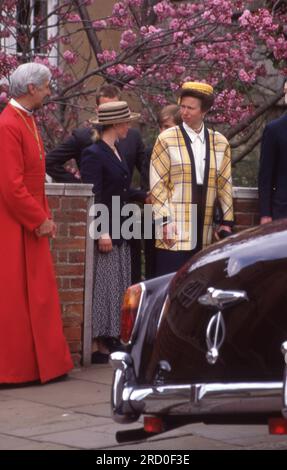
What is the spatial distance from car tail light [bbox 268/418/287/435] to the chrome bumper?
117mm

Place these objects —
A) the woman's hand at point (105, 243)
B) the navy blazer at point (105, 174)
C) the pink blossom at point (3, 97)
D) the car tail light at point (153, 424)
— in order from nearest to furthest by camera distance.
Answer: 1. the car tail light at point (153, 424)
2. the woman's hand at point (105, 243)
3. the navy blazer at point (105, 174)
4. the pink blossom at point (3, 97)

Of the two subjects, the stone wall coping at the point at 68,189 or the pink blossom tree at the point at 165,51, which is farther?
the pink blossom tree at the point at 165,51

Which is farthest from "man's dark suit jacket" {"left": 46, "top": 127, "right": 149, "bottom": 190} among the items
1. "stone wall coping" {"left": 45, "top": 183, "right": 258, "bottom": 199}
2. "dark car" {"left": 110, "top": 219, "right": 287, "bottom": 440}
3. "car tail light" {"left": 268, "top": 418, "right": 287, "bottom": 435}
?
"car tail light" {"left": 268, "top": 418, "right": 287, "bottom": 435}

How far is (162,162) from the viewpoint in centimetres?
1011

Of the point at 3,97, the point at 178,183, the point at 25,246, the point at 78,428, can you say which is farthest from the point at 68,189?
the point at 3,97

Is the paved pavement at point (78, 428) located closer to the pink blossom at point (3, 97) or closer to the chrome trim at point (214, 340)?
the chrome trim at point (214, 340)

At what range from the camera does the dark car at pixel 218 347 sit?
6.73 m

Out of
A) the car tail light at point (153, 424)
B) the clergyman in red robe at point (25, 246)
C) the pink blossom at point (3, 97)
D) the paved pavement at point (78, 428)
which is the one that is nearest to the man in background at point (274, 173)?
the clergyman in red robe at point (25, 246)

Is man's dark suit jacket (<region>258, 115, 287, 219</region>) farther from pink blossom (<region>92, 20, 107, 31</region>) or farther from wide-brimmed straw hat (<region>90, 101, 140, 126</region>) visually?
pink blossom (<region>92, 20, 107, 31</region>)

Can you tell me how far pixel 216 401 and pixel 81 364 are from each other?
4.06m

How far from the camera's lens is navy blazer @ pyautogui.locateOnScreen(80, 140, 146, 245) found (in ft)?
35.4

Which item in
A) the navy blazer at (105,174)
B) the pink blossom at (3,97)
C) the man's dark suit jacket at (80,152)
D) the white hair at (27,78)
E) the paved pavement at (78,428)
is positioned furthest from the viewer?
the pink blossom at (3,97)

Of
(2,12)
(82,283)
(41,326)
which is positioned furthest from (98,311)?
(2,12)

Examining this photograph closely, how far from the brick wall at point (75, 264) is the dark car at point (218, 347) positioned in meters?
3.21
